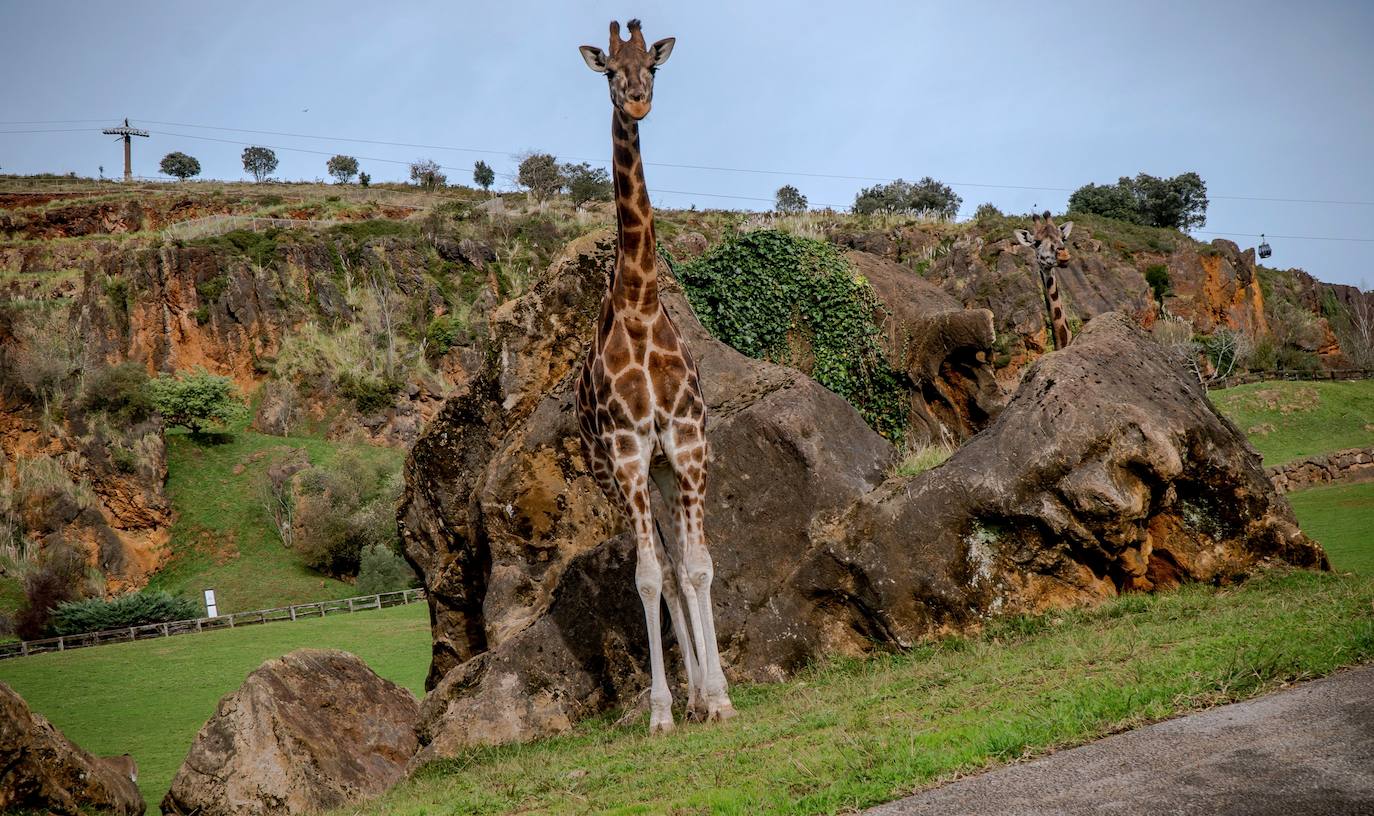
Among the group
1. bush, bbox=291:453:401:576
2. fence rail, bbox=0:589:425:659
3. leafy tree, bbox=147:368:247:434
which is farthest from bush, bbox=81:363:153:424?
fence rail, bbox=0:589:425:659

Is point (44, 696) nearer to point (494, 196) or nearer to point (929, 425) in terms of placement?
point (929, 425)

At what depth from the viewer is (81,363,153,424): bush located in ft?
200

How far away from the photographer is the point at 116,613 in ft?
145

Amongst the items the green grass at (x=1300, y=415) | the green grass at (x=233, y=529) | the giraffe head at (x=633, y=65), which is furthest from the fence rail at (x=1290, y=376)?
the giraffe head at (x=633, y=65)

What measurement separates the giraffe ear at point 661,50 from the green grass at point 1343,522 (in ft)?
28.2

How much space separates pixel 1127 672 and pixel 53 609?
47.8 metres

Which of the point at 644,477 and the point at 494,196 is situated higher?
the point at 494,196

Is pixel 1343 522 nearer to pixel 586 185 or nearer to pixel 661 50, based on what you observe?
pixel 661 50

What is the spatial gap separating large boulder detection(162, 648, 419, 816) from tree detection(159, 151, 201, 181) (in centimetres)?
13119

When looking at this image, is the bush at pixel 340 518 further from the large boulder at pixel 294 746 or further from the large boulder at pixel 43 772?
the large boulder at pixel 43 772

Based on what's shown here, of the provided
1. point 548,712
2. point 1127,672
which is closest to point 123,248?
point 548,712

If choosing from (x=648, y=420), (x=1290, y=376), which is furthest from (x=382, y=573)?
(x=1290, y=376)

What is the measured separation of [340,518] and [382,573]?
5376 mm

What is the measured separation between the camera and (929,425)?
63.6ft
